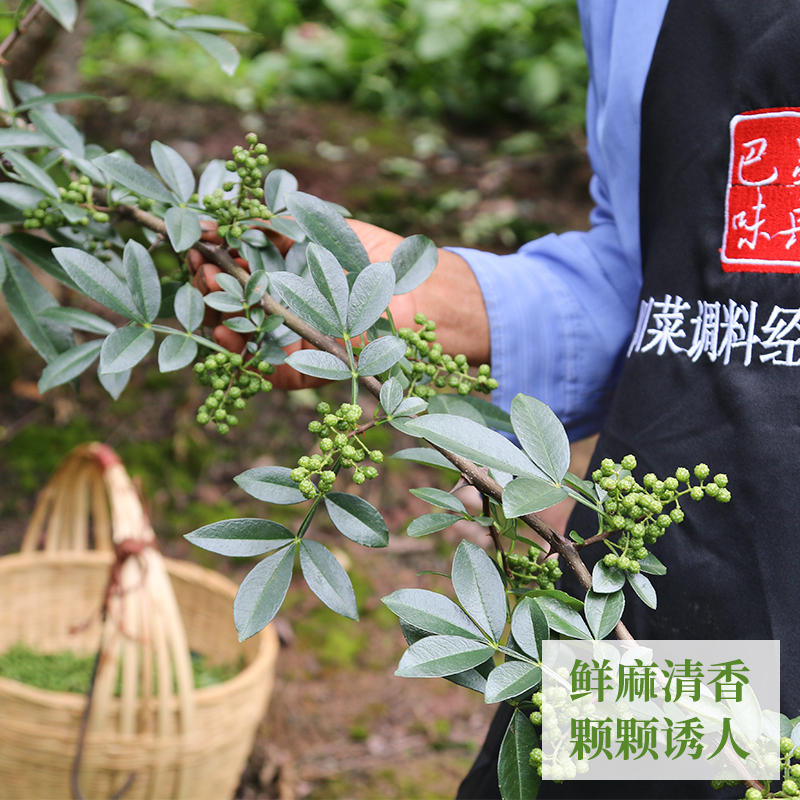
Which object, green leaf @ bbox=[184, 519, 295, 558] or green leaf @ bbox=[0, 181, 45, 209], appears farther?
green leaf @ bbox=[0, 181, 45, 209]

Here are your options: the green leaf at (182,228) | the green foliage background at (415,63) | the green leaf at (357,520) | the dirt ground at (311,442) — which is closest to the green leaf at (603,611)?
the green leaf at (357,520)

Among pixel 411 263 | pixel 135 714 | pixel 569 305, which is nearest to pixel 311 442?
pixel 135 714

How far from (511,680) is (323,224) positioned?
293 mm

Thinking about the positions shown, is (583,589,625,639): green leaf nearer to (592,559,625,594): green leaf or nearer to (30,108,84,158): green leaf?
(592,559,625,594): green leaf

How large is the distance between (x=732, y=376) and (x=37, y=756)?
1.19m

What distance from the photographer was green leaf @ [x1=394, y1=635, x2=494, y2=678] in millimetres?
356

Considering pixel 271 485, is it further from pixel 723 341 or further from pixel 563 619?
pixel 723 341

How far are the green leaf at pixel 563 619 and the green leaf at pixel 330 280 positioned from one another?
0.61 feet

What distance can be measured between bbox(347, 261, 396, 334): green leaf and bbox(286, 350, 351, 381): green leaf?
23 millimetres

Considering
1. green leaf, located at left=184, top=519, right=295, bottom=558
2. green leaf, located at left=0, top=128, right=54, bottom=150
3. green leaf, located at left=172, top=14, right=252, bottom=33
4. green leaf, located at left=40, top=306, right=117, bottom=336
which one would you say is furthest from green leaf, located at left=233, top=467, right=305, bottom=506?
green leaf, located at left=172, top=14, right=252, bottom=33

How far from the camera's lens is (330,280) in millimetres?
427

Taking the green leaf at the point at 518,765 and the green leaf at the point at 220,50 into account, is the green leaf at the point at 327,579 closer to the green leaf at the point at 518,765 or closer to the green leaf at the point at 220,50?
the green leaf at the point at 518,765

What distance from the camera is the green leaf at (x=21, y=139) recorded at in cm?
59

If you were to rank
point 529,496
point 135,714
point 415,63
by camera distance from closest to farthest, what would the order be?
point 529,496 → point 135,714 → point 415,63
